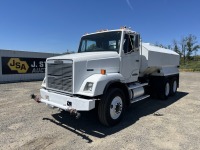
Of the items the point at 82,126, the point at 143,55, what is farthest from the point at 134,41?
the point at 82,126

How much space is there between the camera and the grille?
17.5 feet

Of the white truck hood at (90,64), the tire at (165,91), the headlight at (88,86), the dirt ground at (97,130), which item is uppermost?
the white truck hood at (90,64)

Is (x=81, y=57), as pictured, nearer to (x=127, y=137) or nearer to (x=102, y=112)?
(x=102, y=112)

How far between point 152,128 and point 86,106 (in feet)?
6.97

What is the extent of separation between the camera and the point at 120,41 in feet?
21.2

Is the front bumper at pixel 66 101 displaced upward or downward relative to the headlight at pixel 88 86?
downward

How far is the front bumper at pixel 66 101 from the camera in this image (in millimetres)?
Answer: 4961

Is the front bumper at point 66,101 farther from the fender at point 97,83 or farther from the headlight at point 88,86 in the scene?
the headlight at point 88,86

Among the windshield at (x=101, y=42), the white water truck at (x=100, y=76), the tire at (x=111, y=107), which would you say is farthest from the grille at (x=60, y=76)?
the windshield at (x=101, y=42)

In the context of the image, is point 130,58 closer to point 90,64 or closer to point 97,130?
point 90,64

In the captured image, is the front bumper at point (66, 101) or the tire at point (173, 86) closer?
the front bumper at point (66, 101)

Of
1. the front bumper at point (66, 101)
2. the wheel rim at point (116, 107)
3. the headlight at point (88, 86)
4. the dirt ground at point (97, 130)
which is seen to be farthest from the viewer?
the wheel rim at point (116, 107)

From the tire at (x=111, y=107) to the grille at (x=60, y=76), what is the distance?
100 centimetres

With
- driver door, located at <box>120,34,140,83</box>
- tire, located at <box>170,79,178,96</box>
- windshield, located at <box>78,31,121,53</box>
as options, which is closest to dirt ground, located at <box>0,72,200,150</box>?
driver door, located at <box>120,34,140,83</box>
